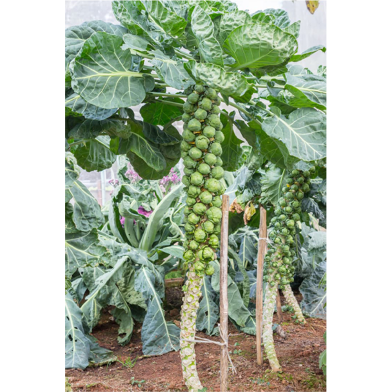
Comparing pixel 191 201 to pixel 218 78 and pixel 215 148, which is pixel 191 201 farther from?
pixel 218 78

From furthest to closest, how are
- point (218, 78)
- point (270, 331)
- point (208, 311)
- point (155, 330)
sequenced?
1. point (208, 311)
2. point (155, 330)
3. point (270, 331)
4. point (218, 78)

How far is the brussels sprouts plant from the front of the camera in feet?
5.00

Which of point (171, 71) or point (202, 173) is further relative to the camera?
point (202, 173)

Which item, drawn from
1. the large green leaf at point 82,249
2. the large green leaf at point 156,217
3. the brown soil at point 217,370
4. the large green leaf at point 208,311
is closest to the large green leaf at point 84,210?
the large green leaf at point 82,249

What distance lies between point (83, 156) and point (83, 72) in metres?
1.01

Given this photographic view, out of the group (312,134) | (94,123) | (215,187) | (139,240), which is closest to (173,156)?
(94,123)

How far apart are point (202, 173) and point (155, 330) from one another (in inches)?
75.0

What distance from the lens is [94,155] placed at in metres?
2.58

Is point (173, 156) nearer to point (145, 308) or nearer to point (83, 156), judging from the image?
point (83, 156)

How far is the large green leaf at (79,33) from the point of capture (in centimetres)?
177

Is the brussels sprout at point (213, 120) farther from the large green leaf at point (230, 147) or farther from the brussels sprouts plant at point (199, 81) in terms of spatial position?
the large green leaf at point (230, 147)

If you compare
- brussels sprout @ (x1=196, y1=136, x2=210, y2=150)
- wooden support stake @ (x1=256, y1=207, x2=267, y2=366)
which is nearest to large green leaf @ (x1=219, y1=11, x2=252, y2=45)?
brussels sprout @ (x1=196, y1=136, x2=210, y2=150)

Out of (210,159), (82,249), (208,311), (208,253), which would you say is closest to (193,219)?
(208,253)
